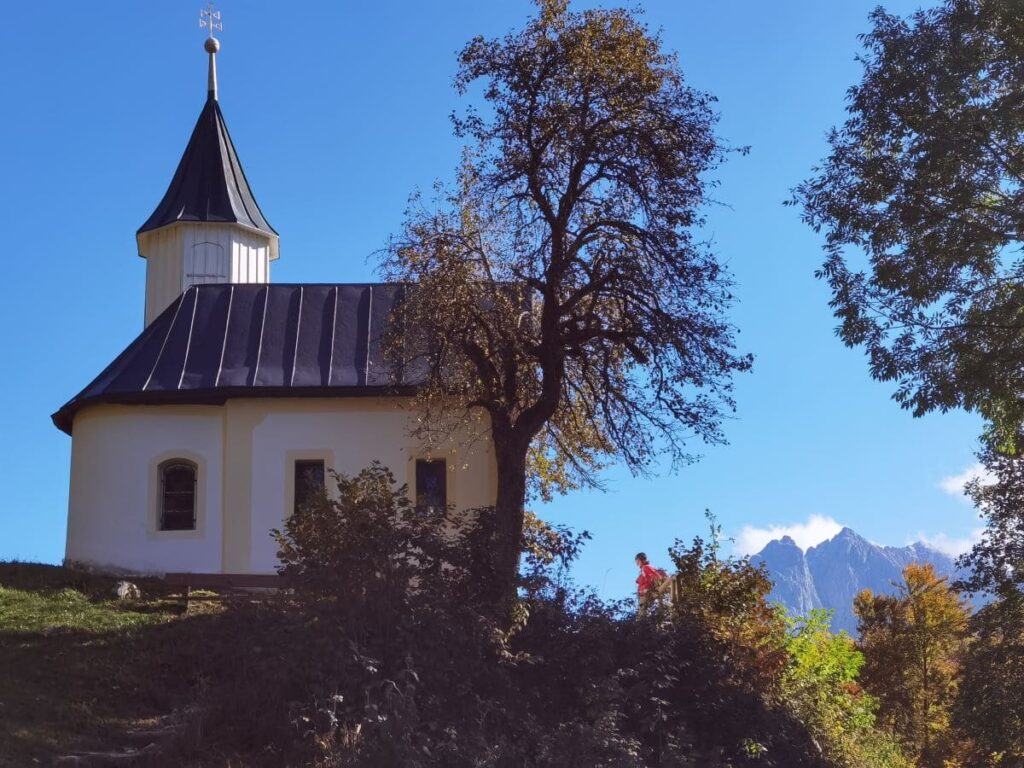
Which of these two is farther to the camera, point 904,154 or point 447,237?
point 447,237

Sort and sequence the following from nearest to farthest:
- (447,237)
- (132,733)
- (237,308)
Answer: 1. (132,733)
2. (447,237)
3. (237,308)

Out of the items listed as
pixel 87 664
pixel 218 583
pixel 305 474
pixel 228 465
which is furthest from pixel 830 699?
pixel 228 465

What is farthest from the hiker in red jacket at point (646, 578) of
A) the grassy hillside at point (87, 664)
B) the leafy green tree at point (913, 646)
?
the leafy green tree at point (913, 646)

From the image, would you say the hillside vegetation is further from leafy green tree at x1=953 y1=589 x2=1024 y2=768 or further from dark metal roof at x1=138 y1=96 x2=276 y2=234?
dark metal roof at x1=138 y1=96 x2=276 y2=234

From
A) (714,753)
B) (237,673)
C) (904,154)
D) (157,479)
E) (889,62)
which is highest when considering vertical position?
(889,62)

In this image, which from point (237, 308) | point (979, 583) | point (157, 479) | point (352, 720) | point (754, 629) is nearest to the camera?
point (352, 720)

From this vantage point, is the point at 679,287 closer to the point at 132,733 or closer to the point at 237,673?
the point at 237,673

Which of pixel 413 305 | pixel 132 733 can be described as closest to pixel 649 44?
pixel 413 305

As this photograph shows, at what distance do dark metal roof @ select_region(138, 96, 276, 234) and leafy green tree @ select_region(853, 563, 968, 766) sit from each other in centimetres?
2380

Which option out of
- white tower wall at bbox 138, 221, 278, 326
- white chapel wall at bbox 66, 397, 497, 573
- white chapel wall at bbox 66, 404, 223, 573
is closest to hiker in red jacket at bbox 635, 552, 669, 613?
white chapel wall at bbox 66, 397, 497, 573

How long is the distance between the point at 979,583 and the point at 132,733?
12721 mm

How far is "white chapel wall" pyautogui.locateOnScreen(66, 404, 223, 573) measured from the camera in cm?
2495

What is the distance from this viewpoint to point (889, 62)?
18.6 m

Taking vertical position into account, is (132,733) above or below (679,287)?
below
